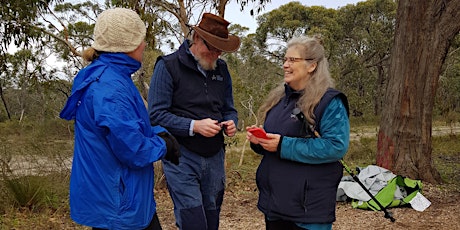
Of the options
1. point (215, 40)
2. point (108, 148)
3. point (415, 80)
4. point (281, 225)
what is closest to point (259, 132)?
point (281, 225)

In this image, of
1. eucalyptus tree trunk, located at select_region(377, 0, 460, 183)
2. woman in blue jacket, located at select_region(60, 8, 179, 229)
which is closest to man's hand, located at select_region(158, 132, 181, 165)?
woman in blue jacket, located at select_region(60, 8, 179, 229)

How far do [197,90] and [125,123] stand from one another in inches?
34.3

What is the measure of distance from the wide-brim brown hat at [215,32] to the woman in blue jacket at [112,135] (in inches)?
24.3

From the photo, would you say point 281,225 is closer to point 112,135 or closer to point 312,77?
point 312,77

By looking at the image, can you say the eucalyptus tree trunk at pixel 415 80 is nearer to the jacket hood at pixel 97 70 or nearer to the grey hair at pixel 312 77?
the grey hair at pixel 312 77

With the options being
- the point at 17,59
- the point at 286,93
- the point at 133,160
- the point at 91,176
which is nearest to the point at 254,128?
the point at 286,93

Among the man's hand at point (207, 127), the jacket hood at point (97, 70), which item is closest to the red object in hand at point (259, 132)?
the man's hand at point (207, 127)

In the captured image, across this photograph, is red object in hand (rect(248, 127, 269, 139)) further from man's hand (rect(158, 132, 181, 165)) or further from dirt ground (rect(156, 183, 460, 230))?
dirt ground (rect(156, 183, 460, 230))

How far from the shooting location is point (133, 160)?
188cm

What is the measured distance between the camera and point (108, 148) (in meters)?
1.88

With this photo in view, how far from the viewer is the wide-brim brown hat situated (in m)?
2.60

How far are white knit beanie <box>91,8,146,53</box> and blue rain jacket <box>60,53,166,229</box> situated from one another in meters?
0.04

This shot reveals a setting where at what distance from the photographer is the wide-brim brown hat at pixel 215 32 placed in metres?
2.60

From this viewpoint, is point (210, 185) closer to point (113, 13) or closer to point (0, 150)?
point (113, 13)
